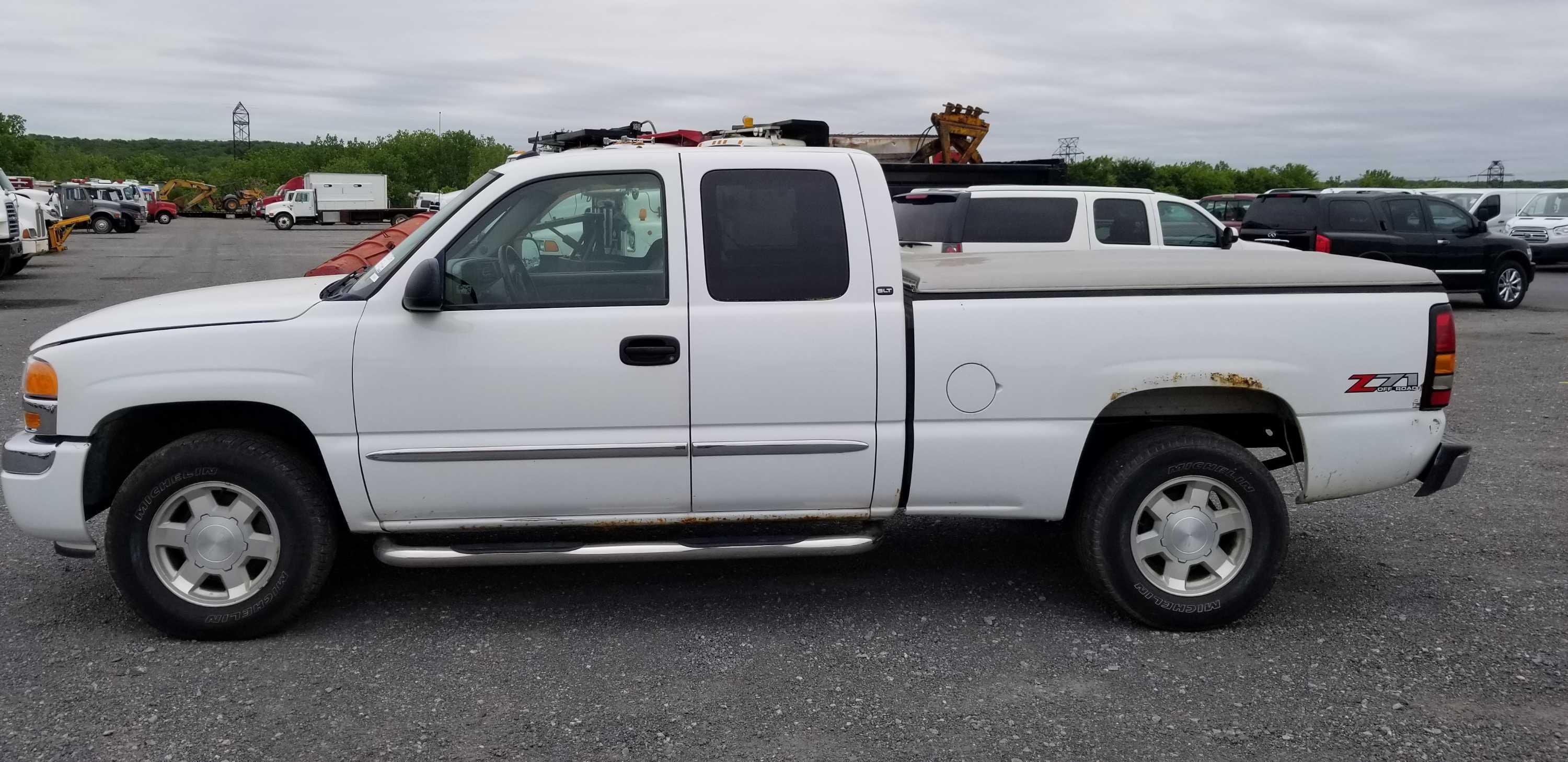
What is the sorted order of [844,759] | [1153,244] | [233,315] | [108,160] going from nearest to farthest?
[844,759] < [233,315] < [1153,244] < [108,160]

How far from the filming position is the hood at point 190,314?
173 inches

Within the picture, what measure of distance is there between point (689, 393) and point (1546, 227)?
85.3 ft

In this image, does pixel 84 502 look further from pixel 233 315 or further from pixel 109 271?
pixel 109 271

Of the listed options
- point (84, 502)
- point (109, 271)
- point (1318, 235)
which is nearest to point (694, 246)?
point (84, 502)

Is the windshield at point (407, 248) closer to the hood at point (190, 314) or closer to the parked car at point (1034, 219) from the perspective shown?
the hood at point (190, 314)

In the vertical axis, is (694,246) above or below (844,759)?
above

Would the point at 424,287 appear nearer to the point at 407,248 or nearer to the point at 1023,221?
the point at 407,248

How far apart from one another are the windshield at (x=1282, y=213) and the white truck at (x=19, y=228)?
1906 cm

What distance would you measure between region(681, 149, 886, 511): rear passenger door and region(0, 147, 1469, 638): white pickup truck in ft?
0.04

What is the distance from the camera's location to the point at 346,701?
405 centimetres

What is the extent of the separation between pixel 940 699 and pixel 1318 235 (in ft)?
48.7

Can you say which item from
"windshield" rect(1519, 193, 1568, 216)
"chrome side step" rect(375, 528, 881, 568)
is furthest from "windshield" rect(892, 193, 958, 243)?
"windshield" rect(1519, 193, 1568, 216)

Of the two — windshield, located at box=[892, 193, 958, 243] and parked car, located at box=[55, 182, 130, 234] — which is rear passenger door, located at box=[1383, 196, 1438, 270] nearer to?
windshield, located at box=[892, 193, 958, 243]

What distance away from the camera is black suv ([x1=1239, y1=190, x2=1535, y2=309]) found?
17.1 meters
